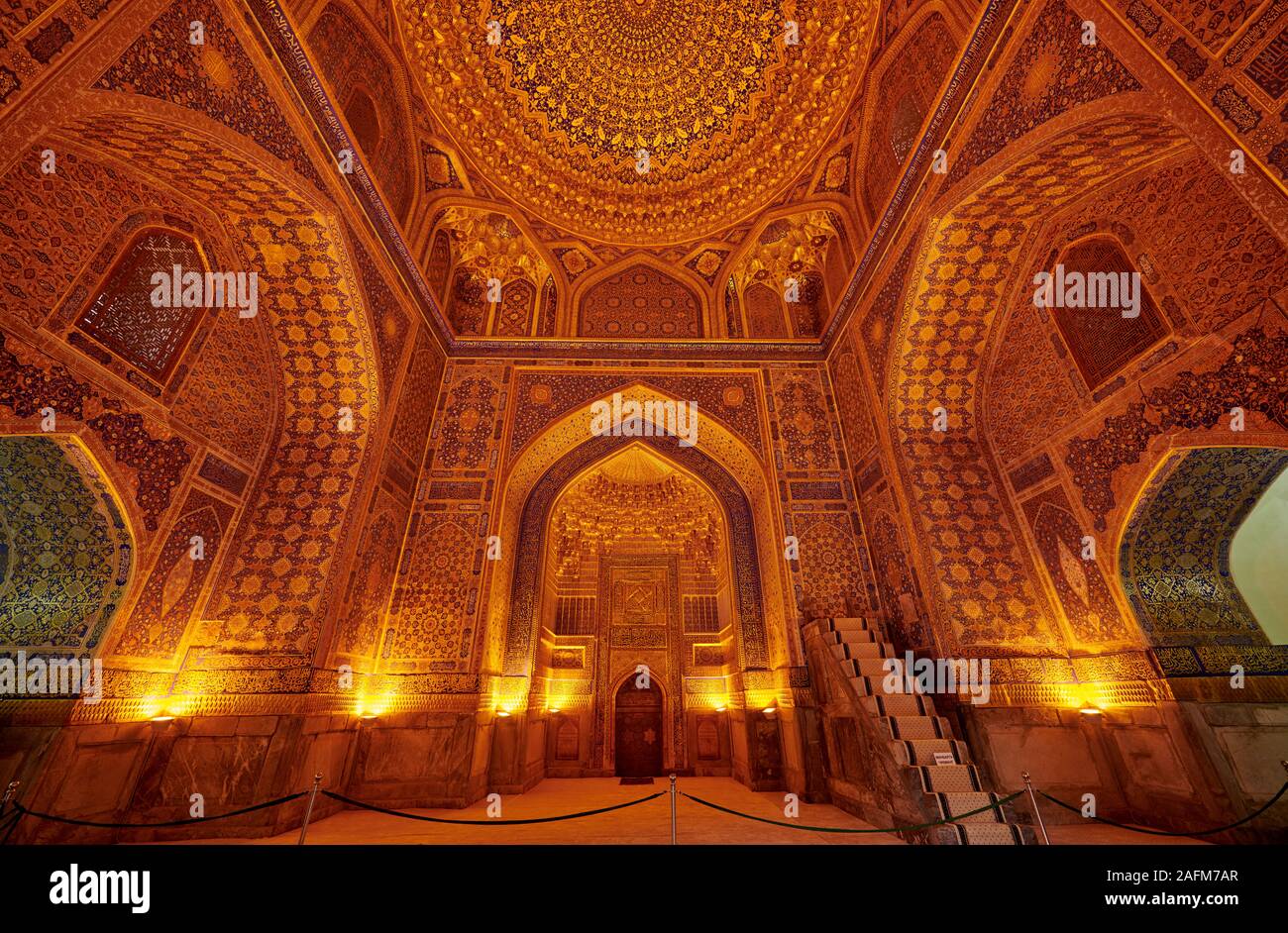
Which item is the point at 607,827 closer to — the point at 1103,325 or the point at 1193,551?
the point at 1193,551

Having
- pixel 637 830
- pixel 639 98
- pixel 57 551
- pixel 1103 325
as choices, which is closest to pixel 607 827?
pixel 637 830

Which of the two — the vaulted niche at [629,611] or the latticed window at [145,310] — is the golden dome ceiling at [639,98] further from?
the vaulted niche at [629,611]

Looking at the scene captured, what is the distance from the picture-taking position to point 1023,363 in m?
6.05

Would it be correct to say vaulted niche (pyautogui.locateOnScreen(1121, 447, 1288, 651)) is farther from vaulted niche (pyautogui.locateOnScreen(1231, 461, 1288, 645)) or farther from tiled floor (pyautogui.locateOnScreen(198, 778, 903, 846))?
tiled floor (pyautogui.locateOnScreen(198, 778, 903, 846))

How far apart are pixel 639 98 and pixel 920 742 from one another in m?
10.0

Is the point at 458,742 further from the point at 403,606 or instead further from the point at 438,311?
the point at 438,311

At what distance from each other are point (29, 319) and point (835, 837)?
8282mm

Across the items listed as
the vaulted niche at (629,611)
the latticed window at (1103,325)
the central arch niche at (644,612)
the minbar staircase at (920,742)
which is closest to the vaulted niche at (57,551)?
the central arch niche at (644,612)

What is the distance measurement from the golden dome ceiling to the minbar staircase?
7180 millimetres

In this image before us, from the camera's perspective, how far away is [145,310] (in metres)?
4.79

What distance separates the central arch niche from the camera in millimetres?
7641

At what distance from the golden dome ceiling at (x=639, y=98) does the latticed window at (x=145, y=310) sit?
166 inches

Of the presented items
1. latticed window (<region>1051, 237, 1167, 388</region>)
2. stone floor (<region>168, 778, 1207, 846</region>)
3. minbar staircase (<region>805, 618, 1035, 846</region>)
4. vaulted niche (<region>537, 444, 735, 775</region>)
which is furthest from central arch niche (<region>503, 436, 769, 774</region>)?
latticed window (<region>1051, 237, 1167, 388</region>)
